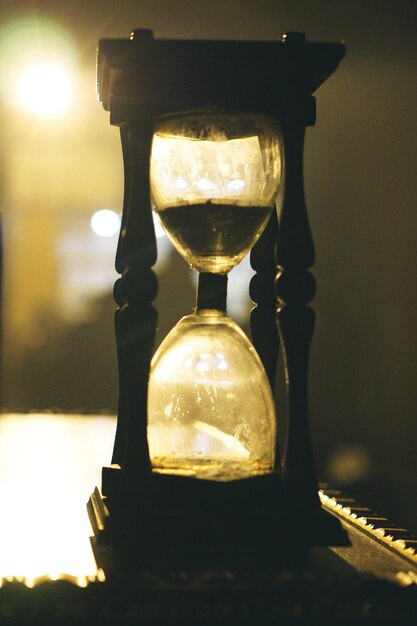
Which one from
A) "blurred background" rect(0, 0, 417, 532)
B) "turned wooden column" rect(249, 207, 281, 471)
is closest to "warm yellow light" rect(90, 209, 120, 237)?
"blurred background" rect(0, 0, 417, 532)

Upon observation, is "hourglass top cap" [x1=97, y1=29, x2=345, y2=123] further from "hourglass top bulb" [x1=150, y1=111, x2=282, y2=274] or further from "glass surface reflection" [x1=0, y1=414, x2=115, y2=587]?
"glass surface reflection" [x1=0, y1=414, x2=115, y2=587]

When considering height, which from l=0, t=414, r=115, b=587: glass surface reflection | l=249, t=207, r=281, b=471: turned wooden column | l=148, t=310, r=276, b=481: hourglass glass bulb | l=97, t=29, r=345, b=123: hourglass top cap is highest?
l=97, t=29, r=345, b=123: hourglass top cap

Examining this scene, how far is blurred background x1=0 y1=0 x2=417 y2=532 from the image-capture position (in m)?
4.73

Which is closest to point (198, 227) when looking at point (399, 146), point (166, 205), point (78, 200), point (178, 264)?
point (166, 205)

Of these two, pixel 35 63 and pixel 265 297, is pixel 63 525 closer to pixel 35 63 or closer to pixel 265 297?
pixel 265 297

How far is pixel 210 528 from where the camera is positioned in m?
0.86

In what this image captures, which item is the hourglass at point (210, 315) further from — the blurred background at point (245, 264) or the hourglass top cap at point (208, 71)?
the blurred background at point (245, 264)

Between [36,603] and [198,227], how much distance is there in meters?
0.41

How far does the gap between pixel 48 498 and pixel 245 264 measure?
7.50m

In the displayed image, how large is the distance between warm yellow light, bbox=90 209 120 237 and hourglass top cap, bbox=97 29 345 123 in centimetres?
815

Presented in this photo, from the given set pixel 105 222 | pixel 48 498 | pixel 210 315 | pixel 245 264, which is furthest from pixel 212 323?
Answer: pixel 105 222

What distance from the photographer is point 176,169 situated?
96 centimetres

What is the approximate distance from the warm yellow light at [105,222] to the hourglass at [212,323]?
809 cm

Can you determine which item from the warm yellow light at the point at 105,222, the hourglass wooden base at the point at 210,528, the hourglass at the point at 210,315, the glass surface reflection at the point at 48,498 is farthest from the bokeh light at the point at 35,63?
the hourglass wooden base at the point at 210,528
